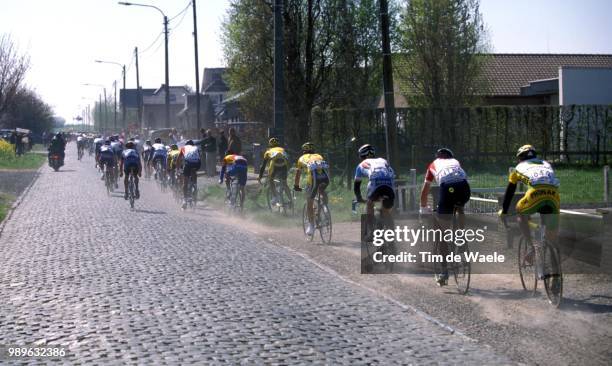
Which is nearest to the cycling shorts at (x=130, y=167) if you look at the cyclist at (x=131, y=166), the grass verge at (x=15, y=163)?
the cyclist at (x=131, y=166)

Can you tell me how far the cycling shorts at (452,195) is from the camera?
10.9 m

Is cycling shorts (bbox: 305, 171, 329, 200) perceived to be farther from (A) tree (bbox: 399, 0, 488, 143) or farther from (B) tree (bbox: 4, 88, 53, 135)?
(B) tree (bbox: 4, 88, 53, 135)

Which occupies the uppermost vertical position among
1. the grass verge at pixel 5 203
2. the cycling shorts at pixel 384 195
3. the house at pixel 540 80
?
the house at pixel 540 80

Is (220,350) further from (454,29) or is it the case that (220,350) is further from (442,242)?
(454,29)

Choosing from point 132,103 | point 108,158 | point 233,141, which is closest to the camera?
point 233,141

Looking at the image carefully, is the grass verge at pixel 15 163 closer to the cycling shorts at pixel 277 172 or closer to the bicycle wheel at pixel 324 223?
the cycling shorts at pixel 277 172

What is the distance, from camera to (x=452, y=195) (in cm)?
1087

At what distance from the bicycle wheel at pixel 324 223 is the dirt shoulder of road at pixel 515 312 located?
2046mm

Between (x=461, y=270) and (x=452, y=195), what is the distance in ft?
2.84

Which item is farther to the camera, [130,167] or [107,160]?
[107,160]

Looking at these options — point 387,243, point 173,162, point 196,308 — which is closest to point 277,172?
→ point 173,162

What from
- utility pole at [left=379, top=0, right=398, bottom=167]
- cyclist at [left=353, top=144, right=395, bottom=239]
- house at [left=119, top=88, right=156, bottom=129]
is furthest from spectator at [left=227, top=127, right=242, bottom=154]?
house at [left=119, top=88, right=156, bottom=129]

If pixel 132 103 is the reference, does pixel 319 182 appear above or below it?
below

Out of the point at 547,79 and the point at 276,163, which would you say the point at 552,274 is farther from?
the point at 547,79
